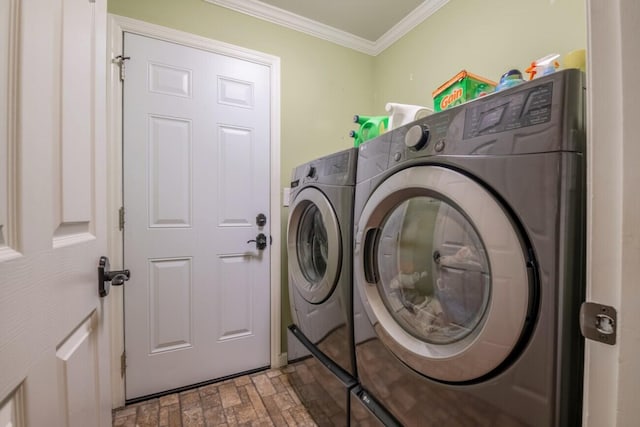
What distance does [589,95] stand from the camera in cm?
42

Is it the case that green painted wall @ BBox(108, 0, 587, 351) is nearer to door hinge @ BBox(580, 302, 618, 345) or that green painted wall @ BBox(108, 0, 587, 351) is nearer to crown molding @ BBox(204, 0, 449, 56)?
crown molding @ BBox(204, 0, 449, 56)

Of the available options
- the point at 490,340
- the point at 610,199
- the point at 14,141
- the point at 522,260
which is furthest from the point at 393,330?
the point at 14,141

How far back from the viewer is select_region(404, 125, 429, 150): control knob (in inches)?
29.2

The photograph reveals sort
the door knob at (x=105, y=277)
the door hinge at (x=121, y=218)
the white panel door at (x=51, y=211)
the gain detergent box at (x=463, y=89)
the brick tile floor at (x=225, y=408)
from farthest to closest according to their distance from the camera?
the door hinge at (x=121, y=218) < the brick tile floor at (x=225, y=408) < the gain detergent box at (x=463, y=89) < the door knob at (x=105, y=277) < the white panel door at (x=51, y=211)

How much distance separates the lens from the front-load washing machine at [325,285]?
1.07 m

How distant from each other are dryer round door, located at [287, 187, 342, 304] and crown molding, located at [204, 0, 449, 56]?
126 cm

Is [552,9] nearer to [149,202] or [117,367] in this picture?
[149,202]

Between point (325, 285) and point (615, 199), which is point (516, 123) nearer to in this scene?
point (615, 199)

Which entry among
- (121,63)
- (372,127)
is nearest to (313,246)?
(372,127)

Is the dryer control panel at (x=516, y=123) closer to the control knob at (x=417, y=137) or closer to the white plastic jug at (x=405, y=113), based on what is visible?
the control knob at (x=417, y=137)

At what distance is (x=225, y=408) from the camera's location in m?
1.39

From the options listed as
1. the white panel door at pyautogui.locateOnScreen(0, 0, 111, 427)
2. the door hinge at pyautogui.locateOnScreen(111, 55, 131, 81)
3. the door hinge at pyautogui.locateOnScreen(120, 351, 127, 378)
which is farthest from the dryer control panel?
the door hinge at pyautogui.locateOnScreen(120, 351, 127, 378)

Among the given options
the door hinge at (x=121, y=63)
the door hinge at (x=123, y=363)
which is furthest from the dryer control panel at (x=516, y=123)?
the door hinge at (x=123, y=363)

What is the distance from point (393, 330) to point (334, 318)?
13.2 inches
